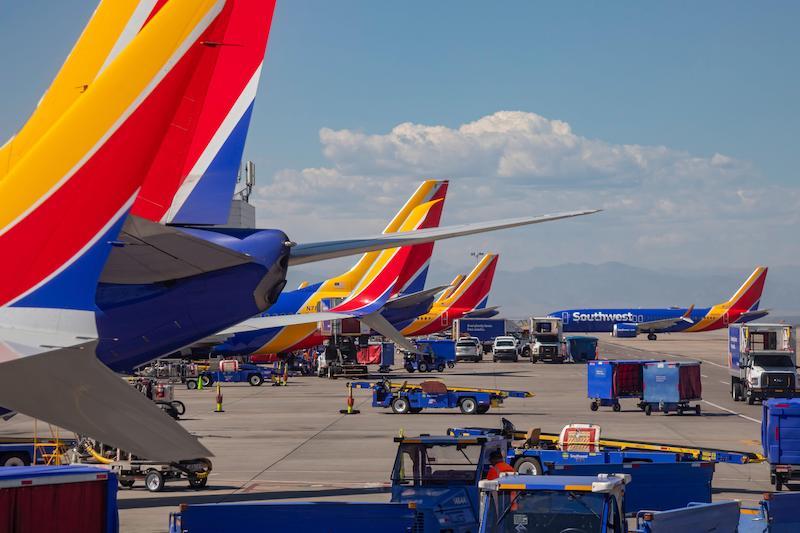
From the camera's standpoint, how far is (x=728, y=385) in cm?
6675

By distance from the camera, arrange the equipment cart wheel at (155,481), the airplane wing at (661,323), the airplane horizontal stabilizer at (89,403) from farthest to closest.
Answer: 1. the airplane wing at (661,323)
2. the equipment cart wheel at (155,481)
3. the airplane horizontal stabilizer at (89,403)

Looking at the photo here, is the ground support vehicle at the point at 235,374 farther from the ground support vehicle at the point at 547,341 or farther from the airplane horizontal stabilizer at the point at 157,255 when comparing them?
the airplane horizontal stabilizer at the point at 157,255

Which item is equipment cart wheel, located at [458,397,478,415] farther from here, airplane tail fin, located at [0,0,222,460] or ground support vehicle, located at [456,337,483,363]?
ground support vehicle, located at [456,337,483,363]

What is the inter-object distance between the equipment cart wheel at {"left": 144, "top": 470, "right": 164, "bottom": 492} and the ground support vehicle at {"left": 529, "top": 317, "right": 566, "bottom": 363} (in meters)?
73.4

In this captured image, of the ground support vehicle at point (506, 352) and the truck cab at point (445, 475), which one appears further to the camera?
the ground support vehicle at point (506, 352)

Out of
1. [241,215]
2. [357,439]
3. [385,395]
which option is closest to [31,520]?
[357,439]

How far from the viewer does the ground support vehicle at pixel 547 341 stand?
3839 inches

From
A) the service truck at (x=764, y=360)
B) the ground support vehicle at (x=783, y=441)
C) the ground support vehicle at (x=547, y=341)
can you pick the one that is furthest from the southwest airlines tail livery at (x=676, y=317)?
the ground support vehicle at (x=783, y=441)

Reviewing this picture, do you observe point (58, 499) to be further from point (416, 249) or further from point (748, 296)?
point (748, 296)

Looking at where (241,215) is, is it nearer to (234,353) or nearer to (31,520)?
(234,353)

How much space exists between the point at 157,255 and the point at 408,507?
16.0ft

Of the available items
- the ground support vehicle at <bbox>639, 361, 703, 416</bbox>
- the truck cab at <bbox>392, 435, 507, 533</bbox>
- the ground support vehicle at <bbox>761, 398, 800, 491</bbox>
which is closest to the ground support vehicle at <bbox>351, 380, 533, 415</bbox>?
the ground support vehicle at <bbox>639, 361, 703, 416</bbox>

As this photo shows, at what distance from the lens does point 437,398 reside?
151ft

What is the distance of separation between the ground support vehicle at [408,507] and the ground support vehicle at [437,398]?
2555cm
